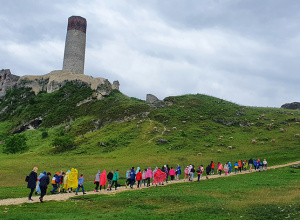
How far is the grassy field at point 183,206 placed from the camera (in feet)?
55.3

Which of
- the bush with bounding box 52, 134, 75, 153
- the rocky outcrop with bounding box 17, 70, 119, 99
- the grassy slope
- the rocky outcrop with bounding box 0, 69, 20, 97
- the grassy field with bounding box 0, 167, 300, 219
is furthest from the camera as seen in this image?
the rocky outcrop with bounding box 0, 69, 20, 97

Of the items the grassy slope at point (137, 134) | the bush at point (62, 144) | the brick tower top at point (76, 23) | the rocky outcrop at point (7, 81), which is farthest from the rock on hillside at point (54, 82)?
the bush at point (62, 144)

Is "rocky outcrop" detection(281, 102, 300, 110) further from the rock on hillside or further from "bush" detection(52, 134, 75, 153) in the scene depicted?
"bush" detection(52, 134, 75, 153)

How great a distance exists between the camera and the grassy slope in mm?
50625

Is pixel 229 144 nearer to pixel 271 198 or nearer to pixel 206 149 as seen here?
pixel 206 149

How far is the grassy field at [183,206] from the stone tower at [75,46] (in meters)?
90.8

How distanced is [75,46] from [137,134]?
5559 cm

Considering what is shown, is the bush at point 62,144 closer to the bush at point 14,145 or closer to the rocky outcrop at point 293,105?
the bush at point 14,145

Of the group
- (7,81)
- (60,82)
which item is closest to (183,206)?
(60,82)

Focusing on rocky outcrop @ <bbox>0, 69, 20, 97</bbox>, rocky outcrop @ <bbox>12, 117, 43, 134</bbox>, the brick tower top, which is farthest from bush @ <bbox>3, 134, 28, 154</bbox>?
rocky outcrop @ <bbox>0, 69, 20, 97</bbox>

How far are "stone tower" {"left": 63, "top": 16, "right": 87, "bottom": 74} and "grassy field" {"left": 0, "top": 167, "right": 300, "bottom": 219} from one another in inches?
3575

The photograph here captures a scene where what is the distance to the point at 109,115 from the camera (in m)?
84.2

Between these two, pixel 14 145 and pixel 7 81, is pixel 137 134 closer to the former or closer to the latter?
pixel 14 145

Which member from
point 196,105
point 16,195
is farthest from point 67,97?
point 16,195
